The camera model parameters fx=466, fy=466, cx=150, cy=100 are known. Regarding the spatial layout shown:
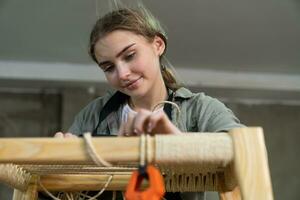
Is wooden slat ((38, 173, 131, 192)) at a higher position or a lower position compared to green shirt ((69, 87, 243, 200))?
lower

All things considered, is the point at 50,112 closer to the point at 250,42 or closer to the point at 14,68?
the point at 14,68

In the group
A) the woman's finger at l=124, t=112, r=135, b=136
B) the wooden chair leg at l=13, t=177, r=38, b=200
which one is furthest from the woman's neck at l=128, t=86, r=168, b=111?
the woman's finger at l=124, t=112, r=135, b=136

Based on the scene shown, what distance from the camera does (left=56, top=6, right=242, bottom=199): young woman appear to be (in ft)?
2.60

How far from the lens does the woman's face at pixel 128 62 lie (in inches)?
32.2

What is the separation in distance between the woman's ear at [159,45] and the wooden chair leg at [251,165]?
519 mm

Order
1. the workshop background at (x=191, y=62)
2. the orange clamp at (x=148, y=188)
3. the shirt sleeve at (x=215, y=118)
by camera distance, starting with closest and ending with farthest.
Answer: the orange clamp at (x=148, y=188) < the shirt sleeve at (x=215, y=118) < the workshop background at (x=191, y=62)

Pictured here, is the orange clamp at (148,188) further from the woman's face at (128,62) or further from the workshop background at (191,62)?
the workshop background at (191,62)

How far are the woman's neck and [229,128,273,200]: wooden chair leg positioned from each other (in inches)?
18.1

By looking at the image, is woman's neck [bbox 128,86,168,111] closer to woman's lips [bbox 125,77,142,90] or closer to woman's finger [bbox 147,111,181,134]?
woman's lips [bbox 125,77,142,90]

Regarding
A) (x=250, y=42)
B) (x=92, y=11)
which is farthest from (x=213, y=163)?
(x=250, y=42)

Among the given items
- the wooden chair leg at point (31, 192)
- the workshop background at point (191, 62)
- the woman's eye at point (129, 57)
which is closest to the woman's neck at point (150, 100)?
the woman's eye at point (129, 57)

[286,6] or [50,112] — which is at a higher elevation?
[286,6]

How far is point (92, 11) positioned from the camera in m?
1.79

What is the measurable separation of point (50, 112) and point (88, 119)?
1679 mm
